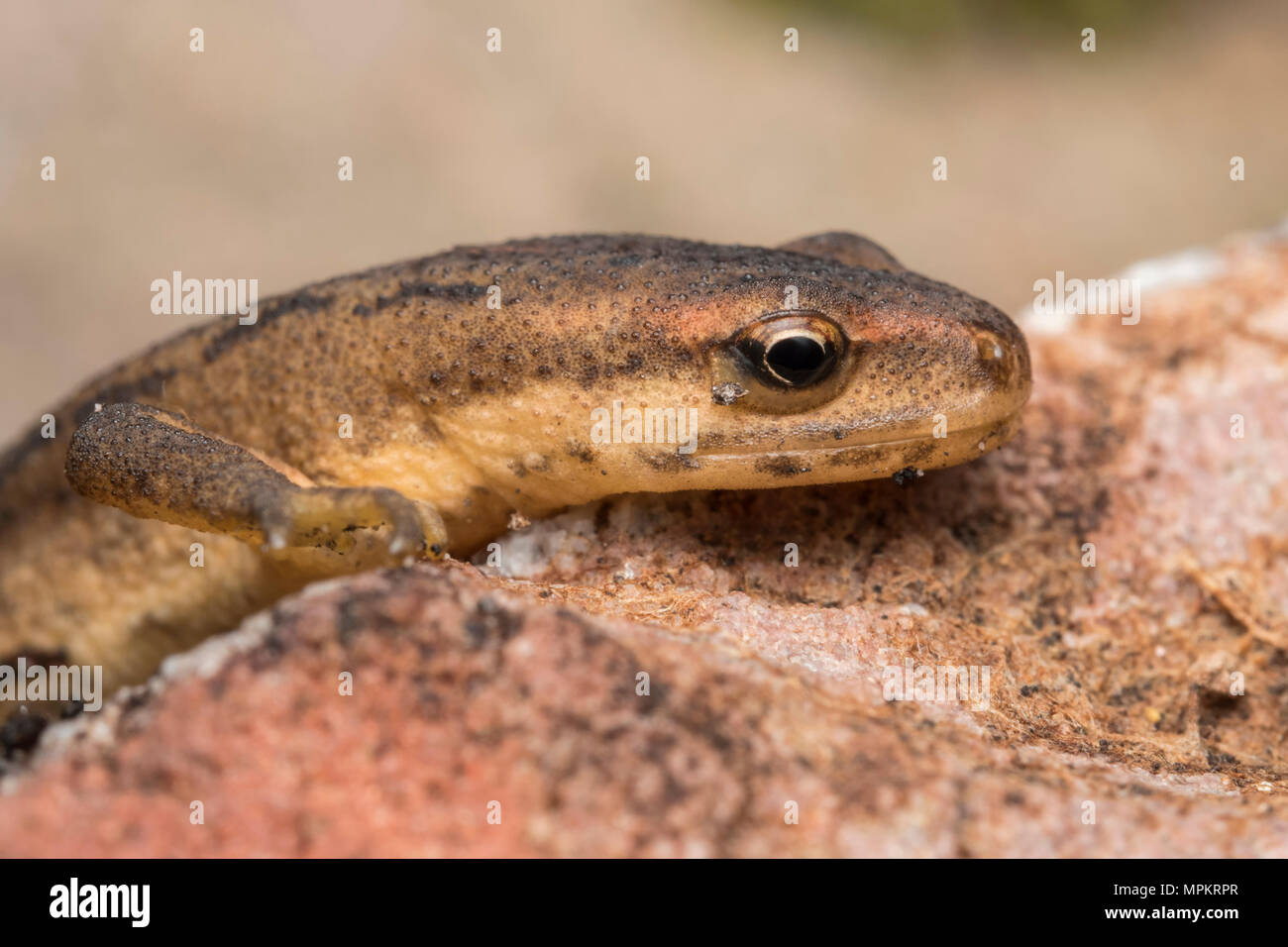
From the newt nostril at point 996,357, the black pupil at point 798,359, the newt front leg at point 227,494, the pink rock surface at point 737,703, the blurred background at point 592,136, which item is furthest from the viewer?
the blurred background at point 592,136

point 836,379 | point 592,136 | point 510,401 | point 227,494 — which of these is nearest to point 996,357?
point 836,379

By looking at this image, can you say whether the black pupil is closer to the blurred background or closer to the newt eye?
the newt eye

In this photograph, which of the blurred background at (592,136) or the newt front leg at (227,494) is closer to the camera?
the newt front leg at (227,494)

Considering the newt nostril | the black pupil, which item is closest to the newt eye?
the black pupil

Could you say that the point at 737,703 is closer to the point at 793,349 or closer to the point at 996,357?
the point at 793,349

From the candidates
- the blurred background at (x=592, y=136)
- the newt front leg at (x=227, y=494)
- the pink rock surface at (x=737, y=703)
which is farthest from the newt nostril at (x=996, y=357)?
the blurred background at (x=592, y=136)

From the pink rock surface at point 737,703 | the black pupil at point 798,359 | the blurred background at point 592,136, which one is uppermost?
the blurred background at point 592,136

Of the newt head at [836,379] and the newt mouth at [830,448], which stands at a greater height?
the newt head at [836,379]

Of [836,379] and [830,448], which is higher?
[836,379]

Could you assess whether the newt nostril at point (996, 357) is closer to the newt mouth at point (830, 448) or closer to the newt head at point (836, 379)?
the newt head at point (836, 379)
